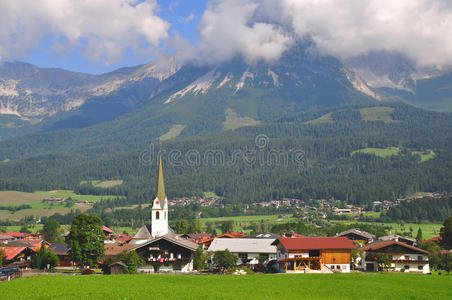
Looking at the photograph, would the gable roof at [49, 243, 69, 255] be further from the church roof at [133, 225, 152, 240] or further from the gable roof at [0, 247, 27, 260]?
the church roof at [133, 225, 152, 240]

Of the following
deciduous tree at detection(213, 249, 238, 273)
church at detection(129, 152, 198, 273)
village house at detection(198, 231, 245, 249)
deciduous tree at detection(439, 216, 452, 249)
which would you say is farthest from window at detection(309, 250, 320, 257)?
deciduous tree at detection(439, 216, 452, 249)

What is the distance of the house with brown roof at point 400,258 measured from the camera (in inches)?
3337

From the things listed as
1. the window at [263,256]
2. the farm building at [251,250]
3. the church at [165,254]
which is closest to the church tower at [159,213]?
the farm building at [251,250]

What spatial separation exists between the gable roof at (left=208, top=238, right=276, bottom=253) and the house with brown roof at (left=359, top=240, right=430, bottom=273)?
1550 cm

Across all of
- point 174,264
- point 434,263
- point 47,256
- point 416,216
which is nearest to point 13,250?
point 47,256

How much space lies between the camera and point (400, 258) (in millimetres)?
86438

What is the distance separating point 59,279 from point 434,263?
57.8 meters

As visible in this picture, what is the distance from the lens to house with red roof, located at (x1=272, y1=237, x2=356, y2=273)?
3004 inches

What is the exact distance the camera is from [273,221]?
613 feet

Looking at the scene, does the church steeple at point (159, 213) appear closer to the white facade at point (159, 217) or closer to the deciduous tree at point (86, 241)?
the white facade at point (159, 217)

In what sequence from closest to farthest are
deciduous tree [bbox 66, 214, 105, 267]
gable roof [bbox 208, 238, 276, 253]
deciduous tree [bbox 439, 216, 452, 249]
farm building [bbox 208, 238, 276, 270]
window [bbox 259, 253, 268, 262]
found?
deciduous tree [bbox 66, 214, 105, 267], farm building [bbox 208, 238, 276, 270], window [bbox 259, 253, 268, 262], gable roof [bbox 208, 238, 276, 253], deciduous tree [bbox 439, 216, 452, 249]

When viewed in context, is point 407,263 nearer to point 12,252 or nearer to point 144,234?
point 144,234

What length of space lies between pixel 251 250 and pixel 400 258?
2403 cm

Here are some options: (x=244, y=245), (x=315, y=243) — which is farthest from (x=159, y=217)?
(x=315, y=243)
